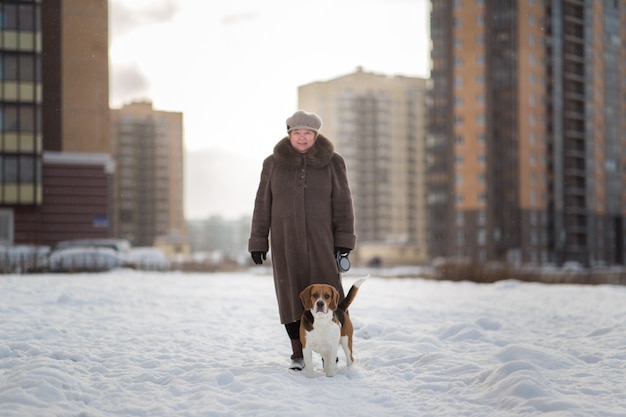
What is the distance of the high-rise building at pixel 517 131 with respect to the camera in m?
55.1

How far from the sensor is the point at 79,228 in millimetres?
27016

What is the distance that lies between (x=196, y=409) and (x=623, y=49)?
67.2 m

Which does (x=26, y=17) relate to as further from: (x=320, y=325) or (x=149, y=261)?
(x=320, y=325)

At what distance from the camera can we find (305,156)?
219 inches

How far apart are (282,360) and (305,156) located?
190 centimetres

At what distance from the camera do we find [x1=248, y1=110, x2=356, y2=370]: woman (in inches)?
214

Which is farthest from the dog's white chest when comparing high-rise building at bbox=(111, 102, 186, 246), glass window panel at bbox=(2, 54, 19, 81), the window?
high-rise building at bbox=(111, 102, 186, 246)

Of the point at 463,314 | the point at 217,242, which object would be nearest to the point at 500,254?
the point at 463,314

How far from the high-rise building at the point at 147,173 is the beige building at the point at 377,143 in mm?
19464

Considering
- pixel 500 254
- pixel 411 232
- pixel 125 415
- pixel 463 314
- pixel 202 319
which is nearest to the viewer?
pixel 125 415

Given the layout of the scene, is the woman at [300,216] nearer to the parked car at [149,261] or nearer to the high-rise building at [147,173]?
the parked car at [149,261]

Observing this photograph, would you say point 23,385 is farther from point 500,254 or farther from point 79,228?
point 500,254

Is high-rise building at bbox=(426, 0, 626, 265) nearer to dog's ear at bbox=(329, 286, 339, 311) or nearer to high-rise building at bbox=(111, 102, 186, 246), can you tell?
high-rise building at bbox=(111, 102, 186, 246)

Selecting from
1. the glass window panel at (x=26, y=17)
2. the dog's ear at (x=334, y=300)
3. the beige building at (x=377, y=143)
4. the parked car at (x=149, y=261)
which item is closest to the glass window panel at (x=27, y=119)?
the glass window panel at (x=26, y=17)
